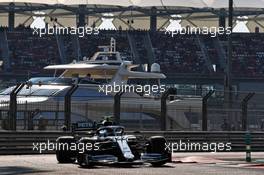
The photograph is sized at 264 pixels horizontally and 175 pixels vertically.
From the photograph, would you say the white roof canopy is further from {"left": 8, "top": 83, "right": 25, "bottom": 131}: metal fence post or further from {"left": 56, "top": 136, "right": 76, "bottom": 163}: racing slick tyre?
{"left": 56, "top": 136, "right": 76, "bottom": 163}: racing slick tyre

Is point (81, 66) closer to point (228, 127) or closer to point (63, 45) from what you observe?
point (228, 127)

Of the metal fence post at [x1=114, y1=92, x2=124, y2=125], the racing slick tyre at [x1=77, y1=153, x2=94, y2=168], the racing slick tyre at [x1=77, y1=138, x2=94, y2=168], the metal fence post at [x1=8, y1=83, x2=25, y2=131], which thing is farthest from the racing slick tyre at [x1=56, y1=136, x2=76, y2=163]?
the metal fence post at [x1=114, y1=92, x2=124, y2=125]

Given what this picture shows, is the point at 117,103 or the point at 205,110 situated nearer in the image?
the point at 117,103

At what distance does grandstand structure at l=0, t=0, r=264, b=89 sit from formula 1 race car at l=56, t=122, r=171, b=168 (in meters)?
52.6

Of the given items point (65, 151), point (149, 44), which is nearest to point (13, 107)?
point (65, 151)

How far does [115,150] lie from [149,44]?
61269 mm

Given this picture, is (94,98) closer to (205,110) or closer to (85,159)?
(205,110)

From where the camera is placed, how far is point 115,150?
17.7m

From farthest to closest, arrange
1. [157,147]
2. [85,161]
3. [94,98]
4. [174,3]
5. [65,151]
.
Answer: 1. [174,3]
2. [94,98]
3. [65,151]
4. [157,147]
5. [85,161]

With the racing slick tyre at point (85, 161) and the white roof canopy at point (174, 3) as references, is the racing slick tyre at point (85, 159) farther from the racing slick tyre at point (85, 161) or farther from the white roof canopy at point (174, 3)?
the white roof canopy at point (174, 3)

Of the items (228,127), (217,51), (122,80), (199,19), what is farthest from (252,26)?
(228,127)

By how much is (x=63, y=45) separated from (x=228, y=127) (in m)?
50.5

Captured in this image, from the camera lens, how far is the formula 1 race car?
57.6 ft

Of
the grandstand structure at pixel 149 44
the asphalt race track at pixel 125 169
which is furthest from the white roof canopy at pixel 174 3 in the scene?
the asphalt race track at pixel 125 169
